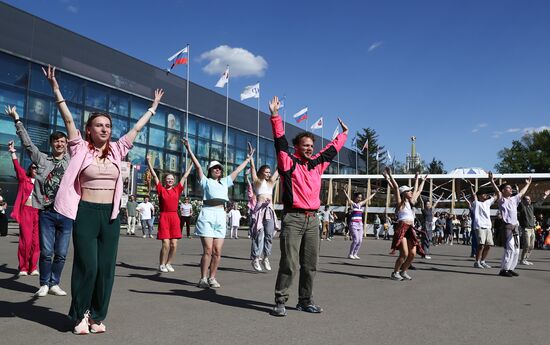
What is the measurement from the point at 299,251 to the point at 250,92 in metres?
38.7

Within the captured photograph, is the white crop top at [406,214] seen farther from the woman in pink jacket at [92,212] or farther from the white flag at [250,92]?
the white flag at [250,92]

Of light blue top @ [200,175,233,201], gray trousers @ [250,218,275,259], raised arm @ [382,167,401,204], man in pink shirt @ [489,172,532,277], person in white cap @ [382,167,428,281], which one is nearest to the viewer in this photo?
light blue top @ [200,175,233,201]

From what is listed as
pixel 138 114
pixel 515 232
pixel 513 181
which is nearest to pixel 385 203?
pixel 513 181

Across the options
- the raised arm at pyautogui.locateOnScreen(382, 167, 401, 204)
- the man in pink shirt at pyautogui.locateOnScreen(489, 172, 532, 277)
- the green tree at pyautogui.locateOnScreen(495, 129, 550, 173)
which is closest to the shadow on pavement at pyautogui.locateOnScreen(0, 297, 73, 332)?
the raised arm at pyautogui.locateOnScreen(382, 167, 401, 204)

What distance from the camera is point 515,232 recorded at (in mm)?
10570

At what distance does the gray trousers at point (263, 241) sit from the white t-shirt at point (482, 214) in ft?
17.5

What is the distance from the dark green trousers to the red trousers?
13.3 feet

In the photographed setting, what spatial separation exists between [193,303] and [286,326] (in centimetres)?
163

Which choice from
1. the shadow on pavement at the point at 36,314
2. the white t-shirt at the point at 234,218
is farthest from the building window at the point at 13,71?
the shadow on pavement at the point at 36,314

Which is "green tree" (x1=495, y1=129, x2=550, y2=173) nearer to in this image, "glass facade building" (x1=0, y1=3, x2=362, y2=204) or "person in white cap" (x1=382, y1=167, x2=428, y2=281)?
"glass facade building" (x1=0, y1=3, x2=362, y2=204)

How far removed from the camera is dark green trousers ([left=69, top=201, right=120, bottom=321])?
440cm

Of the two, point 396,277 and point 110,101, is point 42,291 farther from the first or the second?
point 110,101

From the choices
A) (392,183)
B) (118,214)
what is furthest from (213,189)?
(392,183)

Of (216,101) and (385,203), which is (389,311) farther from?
(216,101)
